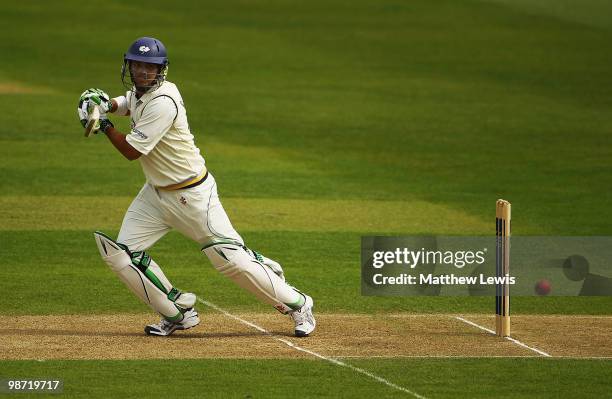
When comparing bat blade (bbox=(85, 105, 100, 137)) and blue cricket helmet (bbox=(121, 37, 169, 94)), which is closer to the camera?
bat blade (bbox=(85, 105, 100, 137))

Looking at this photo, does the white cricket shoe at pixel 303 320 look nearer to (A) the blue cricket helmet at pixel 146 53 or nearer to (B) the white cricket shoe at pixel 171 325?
(B) the white cricket shoe at pixel 171 325

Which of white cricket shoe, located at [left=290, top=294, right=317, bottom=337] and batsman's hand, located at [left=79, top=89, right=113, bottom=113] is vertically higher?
batsman's hand, located at [left=79, top=89, right=113, bottom=113]

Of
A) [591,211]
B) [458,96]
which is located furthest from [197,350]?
[458,96]

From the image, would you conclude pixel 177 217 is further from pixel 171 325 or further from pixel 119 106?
pixel 119 106

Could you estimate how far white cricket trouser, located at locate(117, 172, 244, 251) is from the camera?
32.7ft

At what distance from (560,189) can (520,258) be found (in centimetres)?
548

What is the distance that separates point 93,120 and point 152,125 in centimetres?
45

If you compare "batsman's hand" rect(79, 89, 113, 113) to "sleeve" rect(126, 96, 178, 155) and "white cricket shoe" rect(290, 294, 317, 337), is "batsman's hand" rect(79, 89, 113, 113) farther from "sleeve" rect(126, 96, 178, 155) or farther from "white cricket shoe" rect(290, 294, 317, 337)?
"white cricket shoe" rect(290, 294, 317, 337)

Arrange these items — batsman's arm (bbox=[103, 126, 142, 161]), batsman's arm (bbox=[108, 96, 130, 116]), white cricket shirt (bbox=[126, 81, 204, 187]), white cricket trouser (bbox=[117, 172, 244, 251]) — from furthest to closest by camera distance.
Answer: batsman's arm (bbox=[108, 96, 130, 116]) → white cricket trouser (bbox=[117, 172, 244, 251]) → white cricket shirt (bbox=[126, 81, 204, 187]) → batsman's arm (bbox=[103, 126, 142, 161])

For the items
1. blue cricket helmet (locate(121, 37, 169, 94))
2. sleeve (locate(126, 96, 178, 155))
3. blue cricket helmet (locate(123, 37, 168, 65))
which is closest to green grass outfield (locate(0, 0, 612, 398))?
sleeve (locate(126, 96, 178, 155))

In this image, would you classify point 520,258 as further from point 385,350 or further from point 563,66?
point 563,66

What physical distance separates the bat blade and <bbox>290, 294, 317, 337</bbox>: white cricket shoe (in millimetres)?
2144

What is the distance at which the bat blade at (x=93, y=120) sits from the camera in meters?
9.76

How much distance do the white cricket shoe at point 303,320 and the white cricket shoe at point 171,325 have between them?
2.73 ft
